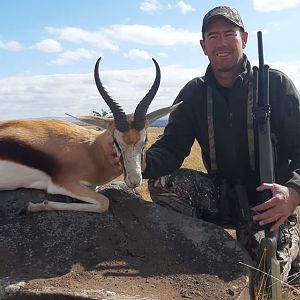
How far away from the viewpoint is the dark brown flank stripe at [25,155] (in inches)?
189

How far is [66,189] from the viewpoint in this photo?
15.5 feet

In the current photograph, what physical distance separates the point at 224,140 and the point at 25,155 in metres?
2.07

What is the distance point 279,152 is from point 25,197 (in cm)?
260

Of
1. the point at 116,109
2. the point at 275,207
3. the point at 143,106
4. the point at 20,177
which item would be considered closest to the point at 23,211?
the point at 20,177

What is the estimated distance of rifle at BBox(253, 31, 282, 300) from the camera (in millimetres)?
3670

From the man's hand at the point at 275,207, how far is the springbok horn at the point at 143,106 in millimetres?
1351

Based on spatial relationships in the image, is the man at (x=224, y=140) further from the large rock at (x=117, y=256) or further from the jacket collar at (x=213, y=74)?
the large rock at (x=117, y=256)

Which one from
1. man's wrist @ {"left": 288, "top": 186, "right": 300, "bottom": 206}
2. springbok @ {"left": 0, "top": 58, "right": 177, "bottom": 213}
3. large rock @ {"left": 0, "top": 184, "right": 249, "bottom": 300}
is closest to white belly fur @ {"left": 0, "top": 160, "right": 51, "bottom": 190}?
springbok @ {"left": 0, "top": 58, "right": 177, "bottom": 213}

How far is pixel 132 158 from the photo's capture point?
4305 mm

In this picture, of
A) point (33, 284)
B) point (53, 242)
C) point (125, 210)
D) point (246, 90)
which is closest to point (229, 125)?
point (246, 90)

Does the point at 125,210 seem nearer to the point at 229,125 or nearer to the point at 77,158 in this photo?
the point at 77,158

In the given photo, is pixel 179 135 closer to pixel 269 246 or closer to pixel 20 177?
pixel 20 177

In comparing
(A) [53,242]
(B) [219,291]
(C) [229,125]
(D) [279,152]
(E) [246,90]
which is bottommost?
(B) [219,291]

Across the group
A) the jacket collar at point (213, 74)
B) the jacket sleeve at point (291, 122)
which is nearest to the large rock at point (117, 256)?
the jacket sleeve at point (291, 122)
